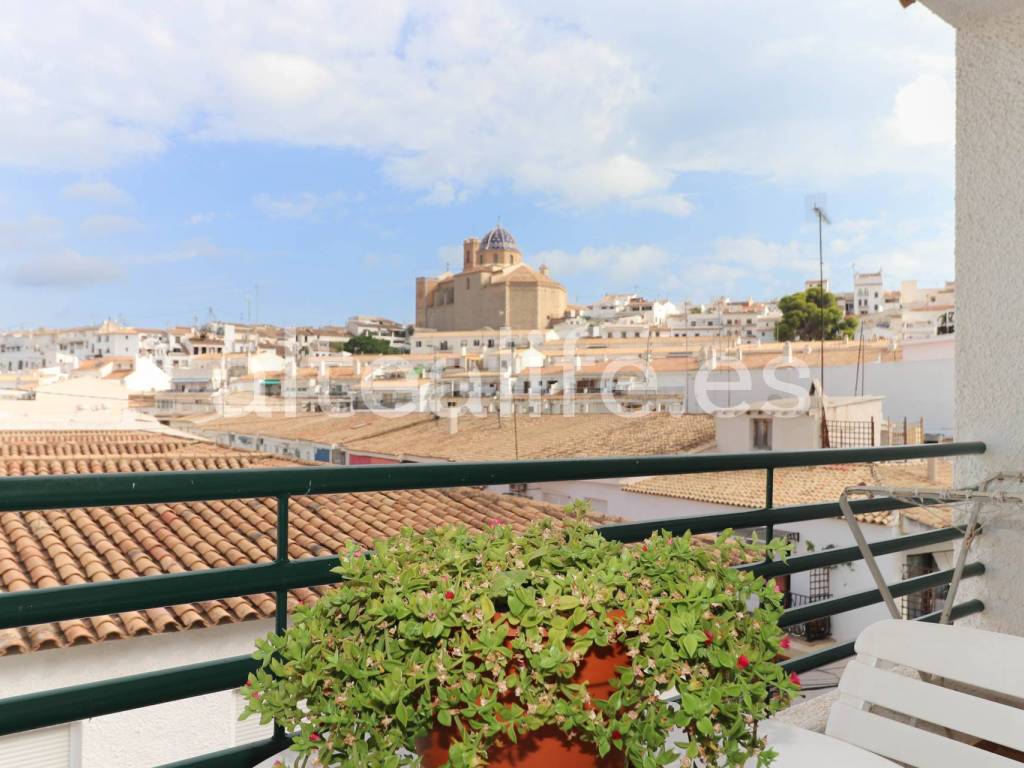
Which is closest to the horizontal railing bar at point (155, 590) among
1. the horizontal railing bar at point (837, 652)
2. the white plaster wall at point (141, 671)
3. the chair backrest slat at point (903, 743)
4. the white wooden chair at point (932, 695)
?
the white wooden chair at point (932, 695)

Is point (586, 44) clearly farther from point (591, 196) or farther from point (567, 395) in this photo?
point (567, 395)

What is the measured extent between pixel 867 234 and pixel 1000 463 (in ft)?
205

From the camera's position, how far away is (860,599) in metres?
1.80

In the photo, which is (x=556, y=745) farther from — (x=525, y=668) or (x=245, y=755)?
(x=245, y=755)

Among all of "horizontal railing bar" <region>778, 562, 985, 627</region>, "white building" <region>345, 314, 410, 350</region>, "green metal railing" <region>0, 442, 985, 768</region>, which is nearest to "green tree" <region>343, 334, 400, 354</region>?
"white building" <region>345, 314, 410, 350</region>

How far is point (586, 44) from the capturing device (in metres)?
76.2

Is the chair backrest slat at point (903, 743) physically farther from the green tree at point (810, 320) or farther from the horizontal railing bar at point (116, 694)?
the green tree at point (810, 320)

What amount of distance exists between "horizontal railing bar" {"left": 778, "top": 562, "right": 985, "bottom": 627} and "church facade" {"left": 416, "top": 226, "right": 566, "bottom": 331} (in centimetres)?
5667

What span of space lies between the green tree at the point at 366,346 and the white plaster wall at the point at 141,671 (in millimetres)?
47689

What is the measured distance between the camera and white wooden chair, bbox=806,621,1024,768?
3.23 ft

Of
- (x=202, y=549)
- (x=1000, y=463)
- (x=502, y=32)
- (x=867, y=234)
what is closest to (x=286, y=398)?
(x=202, y=549)

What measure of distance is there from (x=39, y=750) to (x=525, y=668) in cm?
570

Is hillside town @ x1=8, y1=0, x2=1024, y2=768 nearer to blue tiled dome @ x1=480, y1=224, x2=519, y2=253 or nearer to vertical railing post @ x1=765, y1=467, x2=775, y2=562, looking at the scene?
vertical railing post @ x1=765, y1=467, x2=775, y2=562

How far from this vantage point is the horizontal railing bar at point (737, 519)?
1.31m
